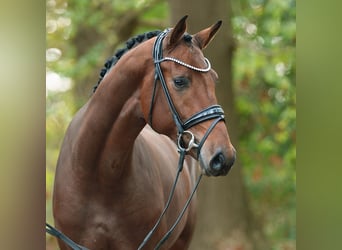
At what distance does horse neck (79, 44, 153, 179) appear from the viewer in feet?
8.33

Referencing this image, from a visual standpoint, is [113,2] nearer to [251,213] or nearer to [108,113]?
[251,213]

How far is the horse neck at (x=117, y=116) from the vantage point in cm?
254

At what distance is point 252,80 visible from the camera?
7352 millimetres

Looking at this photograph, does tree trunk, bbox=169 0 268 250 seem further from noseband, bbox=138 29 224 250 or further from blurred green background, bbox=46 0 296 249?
noseband, bbox=138 29 224 250

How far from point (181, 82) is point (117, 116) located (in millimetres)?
362

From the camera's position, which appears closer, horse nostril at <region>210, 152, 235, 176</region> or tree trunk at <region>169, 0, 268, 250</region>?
horse nostril at <region>210, 152, 235, 176</region>

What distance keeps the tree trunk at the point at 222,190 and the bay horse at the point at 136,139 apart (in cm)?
248

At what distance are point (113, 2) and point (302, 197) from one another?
6607 mm

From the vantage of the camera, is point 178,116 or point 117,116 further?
point 117,116

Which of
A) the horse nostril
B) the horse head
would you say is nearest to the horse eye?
the horse head

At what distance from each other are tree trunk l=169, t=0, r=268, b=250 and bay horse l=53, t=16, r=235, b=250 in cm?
248

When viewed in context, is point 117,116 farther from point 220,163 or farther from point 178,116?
point 220,163

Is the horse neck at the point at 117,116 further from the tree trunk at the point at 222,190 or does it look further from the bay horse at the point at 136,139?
the tree trunk at the point at 222,190

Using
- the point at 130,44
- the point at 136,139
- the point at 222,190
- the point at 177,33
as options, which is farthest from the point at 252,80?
the point at 177,33
